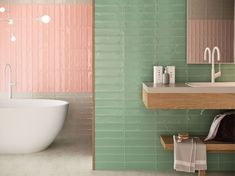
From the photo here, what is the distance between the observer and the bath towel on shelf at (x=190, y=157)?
3.87 metres

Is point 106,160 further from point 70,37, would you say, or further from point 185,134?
point 70,37

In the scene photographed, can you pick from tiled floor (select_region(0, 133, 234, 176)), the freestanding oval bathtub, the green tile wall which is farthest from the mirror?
the freestanding oval bathtub

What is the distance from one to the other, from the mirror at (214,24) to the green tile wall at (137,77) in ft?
0.33

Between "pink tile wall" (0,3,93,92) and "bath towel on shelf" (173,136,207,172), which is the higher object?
"pink tile wall" (0,3,93,92)

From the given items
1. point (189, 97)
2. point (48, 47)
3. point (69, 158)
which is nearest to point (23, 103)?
point (48, 47)

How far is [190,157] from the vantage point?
3873 mm

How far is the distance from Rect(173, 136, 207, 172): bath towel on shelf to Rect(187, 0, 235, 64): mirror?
99 cm

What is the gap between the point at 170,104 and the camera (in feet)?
12.1

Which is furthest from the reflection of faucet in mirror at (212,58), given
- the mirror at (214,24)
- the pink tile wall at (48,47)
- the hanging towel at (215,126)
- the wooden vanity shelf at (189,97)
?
the pink tile wall at (48,47)

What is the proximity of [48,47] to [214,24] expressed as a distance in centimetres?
269

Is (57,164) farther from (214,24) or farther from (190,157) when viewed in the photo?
(214,24)

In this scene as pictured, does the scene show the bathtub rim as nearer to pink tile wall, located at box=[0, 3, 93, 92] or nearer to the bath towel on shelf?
pink tile wall, located at box=[0, 3, 93, 92]

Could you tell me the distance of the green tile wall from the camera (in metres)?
4.43

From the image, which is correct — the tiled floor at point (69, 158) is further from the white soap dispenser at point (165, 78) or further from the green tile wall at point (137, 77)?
the white soap dispenser at point (165, 78)
